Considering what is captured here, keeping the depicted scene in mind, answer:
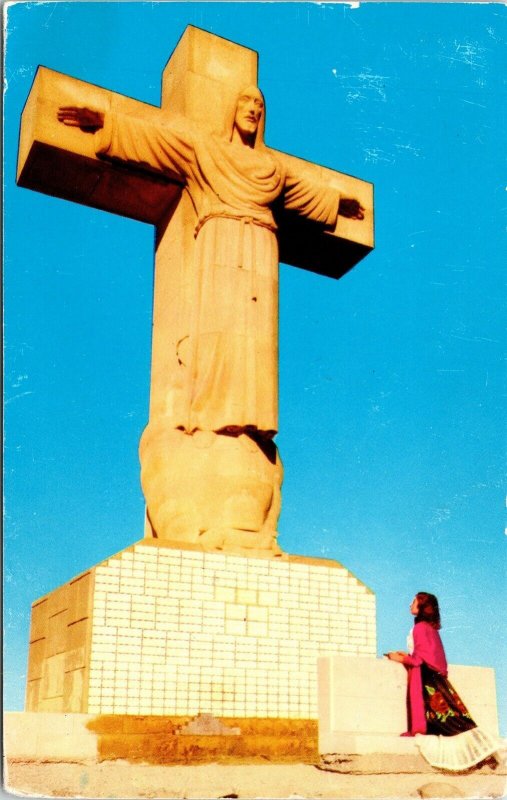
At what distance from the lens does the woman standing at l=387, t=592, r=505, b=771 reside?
7.14m

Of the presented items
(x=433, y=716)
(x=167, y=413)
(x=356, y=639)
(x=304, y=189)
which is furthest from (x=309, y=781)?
(x=304, y=189)

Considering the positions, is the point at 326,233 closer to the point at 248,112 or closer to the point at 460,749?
the point at 248,112

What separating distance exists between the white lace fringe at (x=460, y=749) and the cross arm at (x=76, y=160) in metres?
6.10

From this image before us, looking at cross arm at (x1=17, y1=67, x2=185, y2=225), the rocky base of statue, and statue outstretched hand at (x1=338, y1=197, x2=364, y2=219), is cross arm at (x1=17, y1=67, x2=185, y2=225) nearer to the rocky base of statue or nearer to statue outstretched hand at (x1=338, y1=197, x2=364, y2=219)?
statue outstretched hand at (x1=338, y1=197, x2=364, y2=219)

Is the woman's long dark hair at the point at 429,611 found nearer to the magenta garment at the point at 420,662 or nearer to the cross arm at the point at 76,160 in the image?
the magenta garment at the point at 420,662

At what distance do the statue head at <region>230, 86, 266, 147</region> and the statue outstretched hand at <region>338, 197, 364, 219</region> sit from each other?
1524 millimetres

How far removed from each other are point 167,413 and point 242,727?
3.06m

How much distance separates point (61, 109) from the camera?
1037cm

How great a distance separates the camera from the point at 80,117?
10.4 m

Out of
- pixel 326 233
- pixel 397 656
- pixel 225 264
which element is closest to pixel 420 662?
pixel 397 656

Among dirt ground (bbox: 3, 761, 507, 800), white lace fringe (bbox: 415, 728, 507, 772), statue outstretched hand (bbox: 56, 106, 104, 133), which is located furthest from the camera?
statue outstretched hand (bbox: 56, 106, 104, 133)

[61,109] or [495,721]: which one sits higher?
[61,109]

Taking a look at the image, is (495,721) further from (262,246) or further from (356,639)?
(262,246)

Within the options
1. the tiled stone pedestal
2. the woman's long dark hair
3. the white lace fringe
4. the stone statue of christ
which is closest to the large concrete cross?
the stone statue of christ
